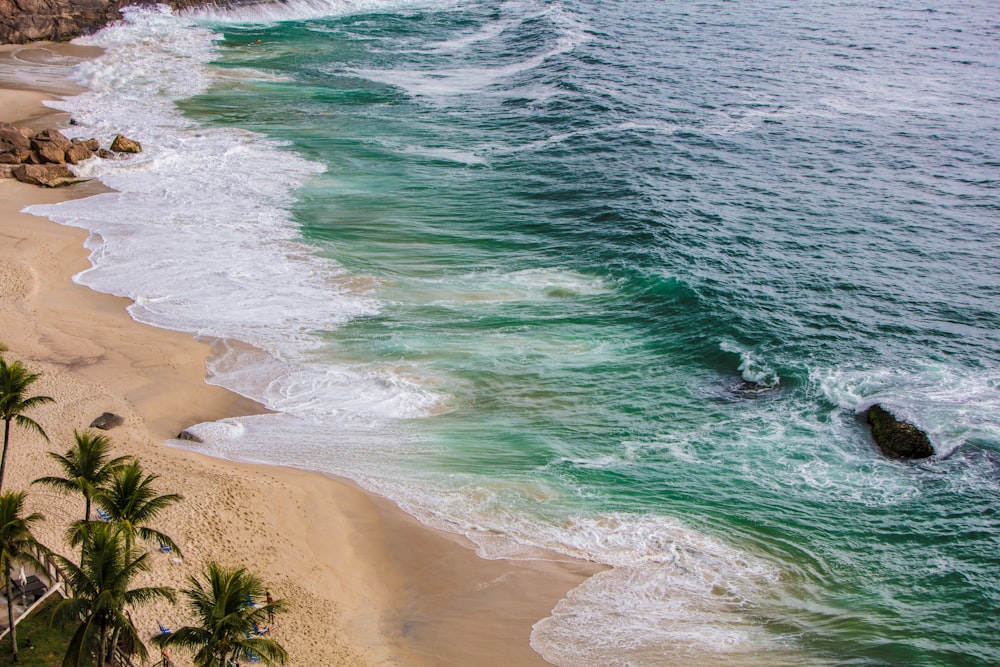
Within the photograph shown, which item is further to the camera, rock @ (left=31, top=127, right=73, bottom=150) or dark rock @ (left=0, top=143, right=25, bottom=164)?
rock @ (left=31, top=127, right=73, bottom=150)

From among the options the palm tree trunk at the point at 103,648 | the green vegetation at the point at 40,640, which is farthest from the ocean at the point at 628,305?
the palm tree trunk at the point at 103,648

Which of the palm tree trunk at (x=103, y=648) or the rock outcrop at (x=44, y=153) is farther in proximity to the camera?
the rock outcrop at (x=44, y=153)

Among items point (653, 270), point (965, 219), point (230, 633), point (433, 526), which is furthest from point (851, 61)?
point (230, 633)

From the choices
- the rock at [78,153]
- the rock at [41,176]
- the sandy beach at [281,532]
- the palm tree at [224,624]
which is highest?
the rock at [78,153]

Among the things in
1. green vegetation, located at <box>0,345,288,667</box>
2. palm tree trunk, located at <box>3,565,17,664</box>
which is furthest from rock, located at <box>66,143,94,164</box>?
palm tree trunk, located at <box>3,565,17,664</box>

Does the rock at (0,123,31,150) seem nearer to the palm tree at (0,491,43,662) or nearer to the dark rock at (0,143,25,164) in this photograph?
the dark rock at (0,143,25,164)

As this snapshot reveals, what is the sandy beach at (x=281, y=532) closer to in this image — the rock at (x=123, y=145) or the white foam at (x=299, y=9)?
the rock at (x=123, y=145)

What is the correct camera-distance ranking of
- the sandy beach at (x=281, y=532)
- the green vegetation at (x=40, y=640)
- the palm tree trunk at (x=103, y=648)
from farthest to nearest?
the sandy beach at (x=281, y=532) < the green vegetation at (x=40, y=640) < the palm tree trunk at (x=103, y=648)
